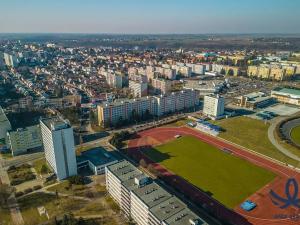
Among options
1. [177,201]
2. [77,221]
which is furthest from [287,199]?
[77,221]

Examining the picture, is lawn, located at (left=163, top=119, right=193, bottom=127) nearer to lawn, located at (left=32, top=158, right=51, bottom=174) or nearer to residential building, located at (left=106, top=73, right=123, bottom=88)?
lawn, located at (left=32, top=158, right=51, bottom=174)

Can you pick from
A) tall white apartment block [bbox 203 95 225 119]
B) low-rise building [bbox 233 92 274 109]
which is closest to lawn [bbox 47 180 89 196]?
tall white apartment block [bbox 203 95 225 119]

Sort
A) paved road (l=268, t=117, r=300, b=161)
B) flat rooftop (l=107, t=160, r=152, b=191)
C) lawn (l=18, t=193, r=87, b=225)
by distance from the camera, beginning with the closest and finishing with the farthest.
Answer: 1. flat rooftop (l=107, t=160, r=152, b=191)
2. lawn (l=18, t=193, r=87, b=225)
3. paved road (l=268, t=117, r=300, b=161)

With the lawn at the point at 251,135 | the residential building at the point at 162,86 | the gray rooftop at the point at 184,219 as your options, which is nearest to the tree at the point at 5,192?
the gray rooftop at the point at 184,219

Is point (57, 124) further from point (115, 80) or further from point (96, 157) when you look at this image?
point (115, 80)

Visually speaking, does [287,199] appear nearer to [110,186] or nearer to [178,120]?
[110,186]
